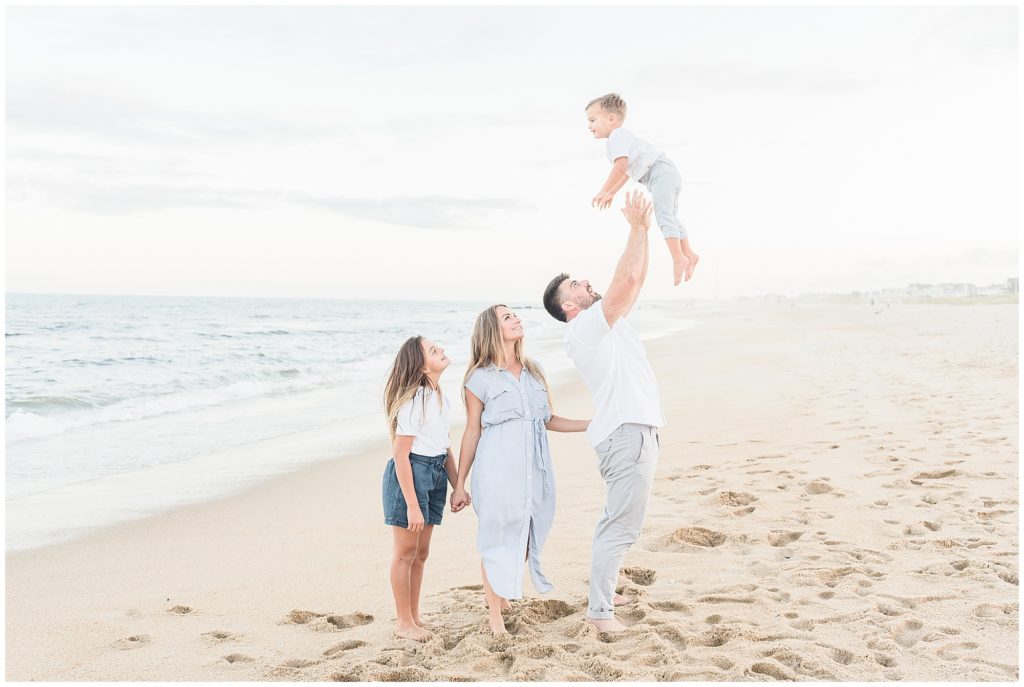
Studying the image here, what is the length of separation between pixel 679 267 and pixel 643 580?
6.59 feet

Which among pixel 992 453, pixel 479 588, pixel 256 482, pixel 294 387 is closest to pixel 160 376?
pixel 294 387

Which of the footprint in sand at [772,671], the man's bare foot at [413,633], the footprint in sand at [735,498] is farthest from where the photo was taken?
the footprint in sand at [735,498]

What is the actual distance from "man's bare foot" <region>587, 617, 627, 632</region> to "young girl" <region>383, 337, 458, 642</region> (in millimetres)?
865

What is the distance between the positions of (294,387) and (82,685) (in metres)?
12.7

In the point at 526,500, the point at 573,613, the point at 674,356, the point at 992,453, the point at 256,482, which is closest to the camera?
the point at 526,500

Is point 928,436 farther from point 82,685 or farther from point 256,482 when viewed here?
point 82,685

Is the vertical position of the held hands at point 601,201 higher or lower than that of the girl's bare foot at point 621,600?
higher

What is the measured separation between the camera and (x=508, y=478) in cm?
394

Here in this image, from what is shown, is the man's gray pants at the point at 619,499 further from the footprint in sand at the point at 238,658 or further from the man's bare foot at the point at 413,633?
the footprint in sand at the point at 238,658

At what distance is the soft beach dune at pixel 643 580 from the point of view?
3.71 meters

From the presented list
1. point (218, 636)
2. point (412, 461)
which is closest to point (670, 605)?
point (412, 461)

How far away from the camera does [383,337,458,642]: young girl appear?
12.9ft

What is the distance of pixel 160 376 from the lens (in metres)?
18.5

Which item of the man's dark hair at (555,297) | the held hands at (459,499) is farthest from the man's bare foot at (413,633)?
the man's dark hair at (555,297)
